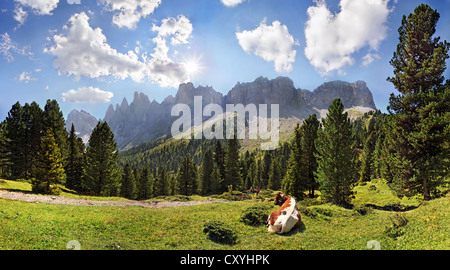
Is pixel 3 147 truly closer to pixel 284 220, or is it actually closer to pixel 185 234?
pixel 185 234

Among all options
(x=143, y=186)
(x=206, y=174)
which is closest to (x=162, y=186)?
(x=143, y=186)

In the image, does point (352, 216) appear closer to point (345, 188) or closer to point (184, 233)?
point (345, 188)

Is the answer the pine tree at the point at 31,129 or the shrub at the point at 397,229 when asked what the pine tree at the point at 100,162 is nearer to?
the pine tree at the point at 31,129

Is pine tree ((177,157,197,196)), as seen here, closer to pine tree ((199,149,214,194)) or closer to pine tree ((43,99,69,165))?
pine tree ((199,149,214,194))

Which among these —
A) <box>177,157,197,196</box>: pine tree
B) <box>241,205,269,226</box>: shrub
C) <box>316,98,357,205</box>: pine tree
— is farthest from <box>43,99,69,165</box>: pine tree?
<box>316,98,357,205</box>: pine tree

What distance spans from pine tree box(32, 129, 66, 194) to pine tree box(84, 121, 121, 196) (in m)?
7.46

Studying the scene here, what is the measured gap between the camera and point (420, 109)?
2519 centimetres

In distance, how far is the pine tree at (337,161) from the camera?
3048 centimetres

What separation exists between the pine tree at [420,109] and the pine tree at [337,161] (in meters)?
5.22

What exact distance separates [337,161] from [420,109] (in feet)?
37.9

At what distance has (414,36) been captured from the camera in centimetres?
2777

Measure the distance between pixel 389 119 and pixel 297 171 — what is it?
17.2 m

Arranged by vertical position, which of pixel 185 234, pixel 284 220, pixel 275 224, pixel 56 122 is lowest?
pixel 185 234
